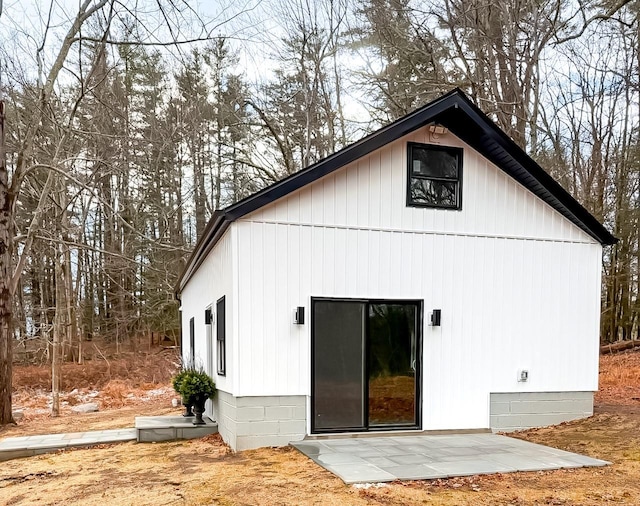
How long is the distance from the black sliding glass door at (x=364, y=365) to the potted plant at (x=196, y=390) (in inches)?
75.4

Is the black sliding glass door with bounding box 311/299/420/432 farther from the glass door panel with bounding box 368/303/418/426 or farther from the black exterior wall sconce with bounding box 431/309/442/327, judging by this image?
the black exterior wall sconce with bounding box 431/309/442/327

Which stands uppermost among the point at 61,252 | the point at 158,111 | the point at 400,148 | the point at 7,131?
the point at 158,111

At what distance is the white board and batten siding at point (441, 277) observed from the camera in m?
6.05

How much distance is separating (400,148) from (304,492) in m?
4.39

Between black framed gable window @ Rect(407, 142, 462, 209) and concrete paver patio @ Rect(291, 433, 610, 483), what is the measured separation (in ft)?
10.1

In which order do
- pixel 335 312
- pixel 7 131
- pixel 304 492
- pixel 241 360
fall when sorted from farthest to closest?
pixel 7 131 → pixel 335 312 → pixel 241 360 → pixel 304 492

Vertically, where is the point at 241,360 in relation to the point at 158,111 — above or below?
below

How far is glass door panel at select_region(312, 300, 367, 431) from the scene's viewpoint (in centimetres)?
620

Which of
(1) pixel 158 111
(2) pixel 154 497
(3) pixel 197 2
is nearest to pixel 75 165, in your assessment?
(1) pixel 158 111

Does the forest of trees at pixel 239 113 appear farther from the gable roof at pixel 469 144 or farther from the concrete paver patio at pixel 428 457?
the concrete paver patio at pixel 428 457

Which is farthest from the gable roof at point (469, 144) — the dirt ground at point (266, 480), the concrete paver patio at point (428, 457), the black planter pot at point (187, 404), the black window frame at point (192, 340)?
the black window frame at point (192, 340)

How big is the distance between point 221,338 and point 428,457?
3186 mm

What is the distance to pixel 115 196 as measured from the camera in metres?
13.3

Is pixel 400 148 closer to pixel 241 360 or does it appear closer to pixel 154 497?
pixel 241 360
